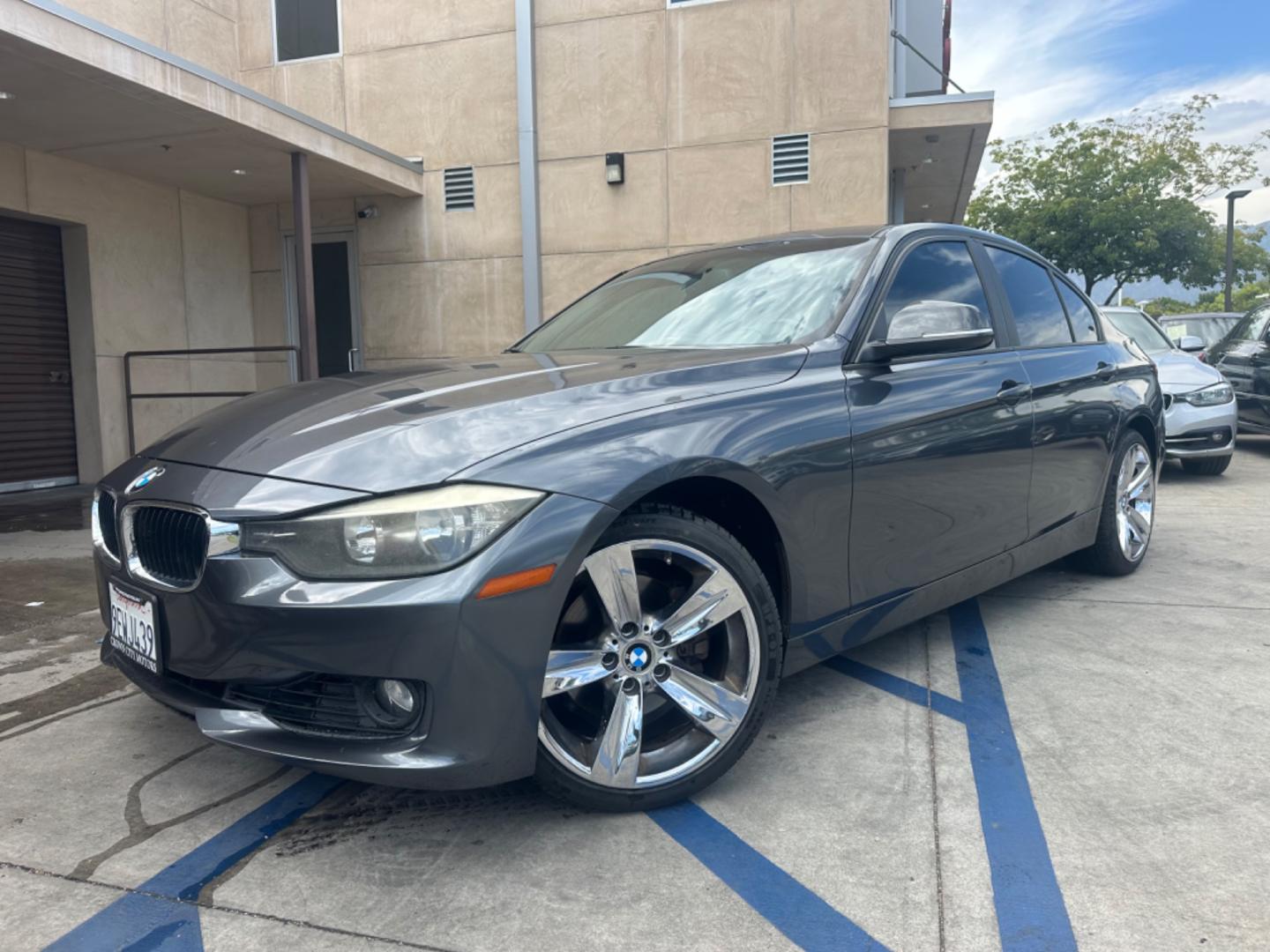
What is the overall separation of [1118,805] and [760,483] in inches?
49.5

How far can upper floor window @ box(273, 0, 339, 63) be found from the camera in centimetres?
1189

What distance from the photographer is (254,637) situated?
210 cm

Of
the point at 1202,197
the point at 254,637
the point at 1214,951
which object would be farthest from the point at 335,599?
the point at 1202,197

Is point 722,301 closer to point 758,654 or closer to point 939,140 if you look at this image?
point 758,654

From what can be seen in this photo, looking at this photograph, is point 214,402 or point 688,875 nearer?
point 688,875

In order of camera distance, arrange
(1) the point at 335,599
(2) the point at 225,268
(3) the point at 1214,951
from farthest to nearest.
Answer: (2) the point at 225,268 < (1) the point at 335,599 < (3) the point at 1214,951

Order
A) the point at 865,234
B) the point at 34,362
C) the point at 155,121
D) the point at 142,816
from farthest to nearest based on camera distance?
the point at 34,362 < the point at 155,121 < the point at 865,234 < the point at 142,816

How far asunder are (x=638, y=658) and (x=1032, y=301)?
2.78 metres

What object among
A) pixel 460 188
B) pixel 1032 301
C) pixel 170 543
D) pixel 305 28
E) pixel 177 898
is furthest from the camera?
pixel 305 28

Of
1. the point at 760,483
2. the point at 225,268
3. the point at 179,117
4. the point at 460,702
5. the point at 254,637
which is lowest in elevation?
the point at 460,702

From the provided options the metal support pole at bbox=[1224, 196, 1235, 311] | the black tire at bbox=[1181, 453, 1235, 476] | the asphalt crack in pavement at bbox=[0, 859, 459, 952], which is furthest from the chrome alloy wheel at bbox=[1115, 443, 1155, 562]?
the metal support pole at bbox=[1224, 196, 1235, 311]

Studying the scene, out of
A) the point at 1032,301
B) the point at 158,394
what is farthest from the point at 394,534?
the point at 158,394

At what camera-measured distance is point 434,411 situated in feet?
7.89

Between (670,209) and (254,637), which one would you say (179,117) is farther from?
(254,637)
